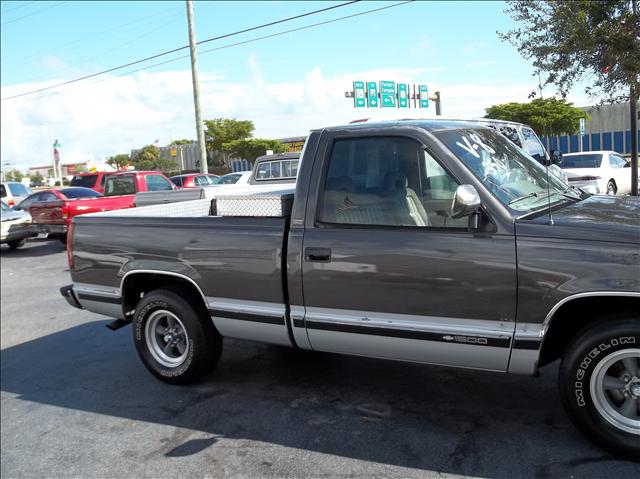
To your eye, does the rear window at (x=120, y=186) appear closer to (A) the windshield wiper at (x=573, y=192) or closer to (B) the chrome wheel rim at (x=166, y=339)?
(B) the chrome wheel rim at (x=166, y=339)

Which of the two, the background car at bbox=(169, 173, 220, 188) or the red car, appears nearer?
the red car

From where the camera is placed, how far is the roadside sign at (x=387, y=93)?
20375mm

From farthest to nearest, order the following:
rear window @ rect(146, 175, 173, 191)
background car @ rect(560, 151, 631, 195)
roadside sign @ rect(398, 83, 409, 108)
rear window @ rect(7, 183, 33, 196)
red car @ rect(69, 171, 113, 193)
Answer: rear window @ rect(7, 183, 33, 196) → roadside sign @ rect(398, 83, 409, 108) → red car @ rect(69, 171, 113, 193) → rear window @ rect(146, 175, 173, 191) → background car @ rect(560, 151, 631, 195)

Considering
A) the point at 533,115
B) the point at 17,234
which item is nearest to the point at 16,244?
the point at 17,234

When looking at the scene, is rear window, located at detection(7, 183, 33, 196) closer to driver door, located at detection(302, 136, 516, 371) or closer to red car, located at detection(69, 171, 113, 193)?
red car, located at detection(69, 171, 113, 193)

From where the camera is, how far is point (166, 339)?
4984mm

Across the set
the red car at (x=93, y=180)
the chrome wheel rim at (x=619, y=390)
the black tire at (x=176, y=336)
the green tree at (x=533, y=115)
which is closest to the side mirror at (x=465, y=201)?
the chrome wheel rim at (x=619, y=390)

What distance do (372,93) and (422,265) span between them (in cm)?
1704

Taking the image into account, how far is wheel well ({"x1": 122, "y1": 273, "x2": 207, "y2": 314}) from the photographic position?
480cm

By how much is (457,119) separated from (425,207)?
0.93 meters

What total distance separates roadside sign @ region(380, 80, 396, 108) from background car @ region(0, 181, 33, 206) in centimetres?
1427

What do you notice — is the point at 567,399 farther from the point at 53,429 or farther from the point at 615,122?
the point at 615,122

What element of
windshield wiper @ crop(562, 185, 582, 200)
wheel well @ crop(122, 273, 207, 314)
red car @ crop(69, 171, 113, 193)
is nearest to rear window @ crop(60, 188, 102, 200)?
red car @ crop(69, 171, 113, 193)

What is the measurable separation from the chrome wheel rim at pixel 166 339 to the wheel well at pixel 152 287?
0.24 metres
